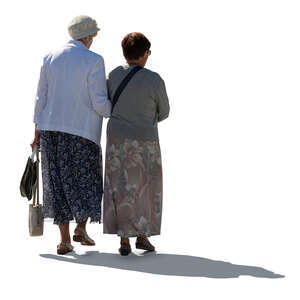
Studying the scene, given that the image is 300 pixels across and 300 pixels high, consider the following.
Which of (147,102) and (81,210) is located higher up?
(147,102)

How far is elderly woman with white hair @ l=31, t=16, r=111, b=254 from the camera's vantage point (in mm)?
7824

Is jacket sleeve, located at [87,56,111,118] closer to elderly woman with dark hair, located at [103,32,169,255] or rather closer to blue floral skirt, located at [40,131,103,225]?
elderly woman with dark hair, located at [103,32,169,255]

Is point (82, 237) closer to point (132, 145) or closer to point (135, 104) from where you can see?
point (132, 145)

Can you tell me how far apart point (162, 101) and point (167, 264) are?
62.8 inches

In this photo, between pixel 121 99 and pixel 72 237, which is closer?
pixel 121 99

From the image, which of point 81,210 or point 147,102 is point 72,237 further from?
point 147,102

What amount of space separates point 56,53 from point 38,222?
5.57ft

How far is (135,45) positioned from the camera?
25.5 ft

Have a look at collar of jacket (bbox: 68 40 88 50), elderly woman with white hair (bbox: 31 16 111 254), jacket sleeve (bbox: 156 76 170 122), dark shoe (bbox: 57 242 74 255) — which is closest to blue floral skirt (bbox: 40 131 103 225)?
elderly woman with white hair (bbox: 31 16 111 254)

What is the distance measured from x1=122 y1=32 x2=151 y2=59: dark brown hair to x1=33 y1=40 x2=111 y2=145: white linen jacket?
0.28 metres

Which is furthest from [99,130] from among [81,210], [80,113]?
[81,210]

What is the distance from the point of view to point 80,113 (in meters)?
7.83

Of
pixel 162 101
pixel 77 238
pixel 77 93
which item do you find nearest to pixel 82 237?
pixel 77 238

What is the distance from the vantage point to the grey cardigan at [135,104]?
776cm
